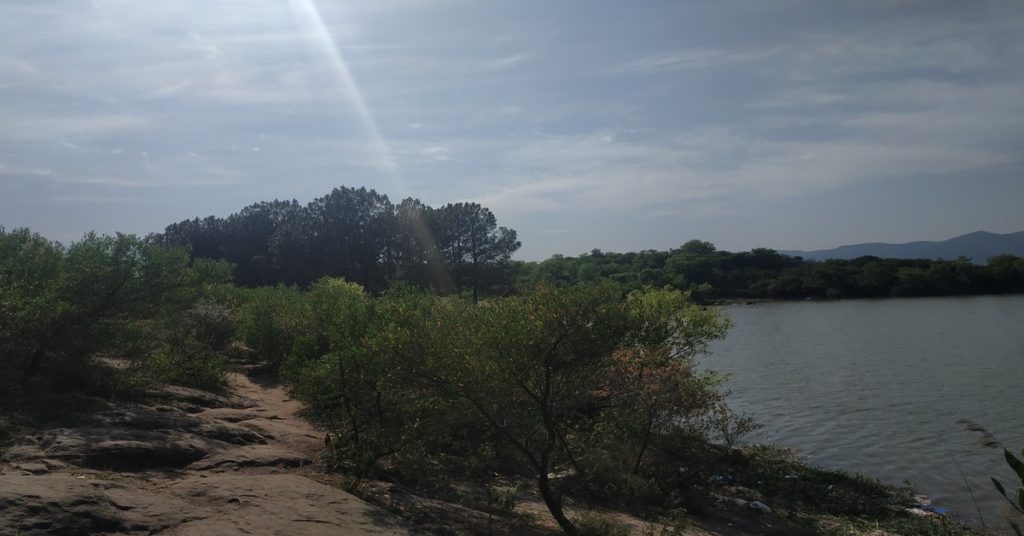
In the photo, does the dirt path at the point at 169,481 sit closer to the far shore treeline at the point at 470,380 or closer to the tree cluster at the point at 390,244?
the far shore treeline at the point at 470,380

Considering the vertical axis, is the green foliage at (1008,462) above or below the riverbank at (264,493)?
above

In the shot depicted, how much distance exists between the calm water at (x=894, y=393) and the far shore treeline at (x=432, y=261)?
13.1 metres

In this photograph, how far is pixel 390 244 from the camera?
58.4m

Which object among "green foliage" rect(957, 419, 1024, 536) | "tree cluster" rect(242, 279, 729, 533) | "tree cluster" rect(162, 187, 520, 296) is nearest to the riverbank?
"tree cluster" rect(242, 279, 729, 533)

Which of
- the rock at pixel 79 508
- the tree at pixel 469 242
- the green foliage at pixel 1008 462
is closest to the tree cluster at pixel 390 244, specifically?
the tree at pixel 469 242

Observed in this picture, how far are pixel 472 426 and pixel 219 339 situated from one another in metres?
15.2

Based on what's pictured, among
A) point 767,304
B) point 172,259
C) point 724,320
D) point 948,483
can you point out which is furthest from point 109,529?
point 767,304

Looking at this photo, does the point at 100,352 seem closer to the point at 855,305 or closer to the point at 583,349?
the point at 583,349

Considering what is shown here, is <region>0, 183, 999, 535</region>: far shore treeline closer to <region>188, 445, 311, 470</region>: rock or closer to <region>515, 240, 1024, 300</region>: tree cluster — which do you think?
<region>188, 445, 311, 470</region>: rock

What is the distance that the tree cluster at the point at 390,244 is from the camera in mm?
57219

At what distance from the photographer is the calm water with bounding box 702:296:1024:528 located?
17016 millimetres

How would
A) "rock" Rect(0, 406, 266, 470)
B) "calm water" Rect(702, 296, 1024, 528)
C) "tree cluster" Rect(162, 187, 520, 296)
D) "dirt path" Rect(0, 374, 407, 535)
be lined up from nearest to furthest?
"dirt path" Rect(0, 374, 407, 535)
"rock" Rect(0, 406, 266, 470)
"calm water" Rect(702, 296, 1024, 528)
"tree cluster" Rect(162, 187, 520, 296)

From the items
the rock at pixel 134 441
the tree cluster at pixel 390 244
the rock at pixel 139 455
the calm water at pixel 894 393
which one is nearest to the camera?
the rock at pixel 134 441

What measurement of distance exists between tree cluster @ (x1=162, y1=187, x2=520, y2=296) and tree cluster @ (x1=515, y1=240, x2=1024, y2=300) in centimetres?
536
